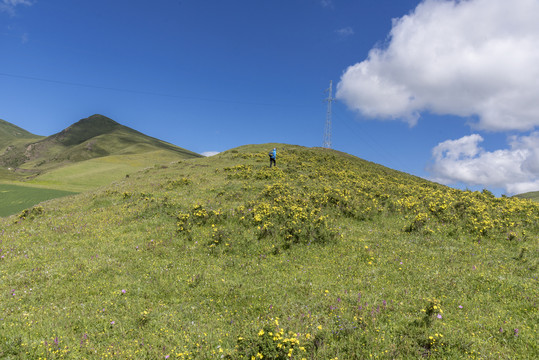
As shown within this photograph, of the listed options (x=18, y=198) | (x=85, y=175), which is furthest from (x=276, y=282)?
(x=85, y=175)

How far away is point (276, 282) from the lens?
9578mm

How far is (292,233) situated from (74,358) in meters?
9.45

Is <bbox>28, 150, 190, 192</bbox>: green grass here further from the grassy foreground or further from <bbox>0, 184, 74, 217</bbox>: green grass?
the grassy foreground

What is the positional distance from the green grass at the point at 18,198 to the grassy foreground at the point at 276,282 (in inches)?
617

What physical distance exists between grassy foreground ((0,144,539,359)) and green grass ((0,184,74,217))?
1568 centimetres

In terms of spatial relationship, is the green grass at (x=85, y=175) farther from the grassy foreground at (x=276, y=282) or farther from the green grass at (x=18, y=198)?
the grassy foreground at (x=276, y=282)

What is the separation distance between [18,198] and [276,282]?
4046 centimetres

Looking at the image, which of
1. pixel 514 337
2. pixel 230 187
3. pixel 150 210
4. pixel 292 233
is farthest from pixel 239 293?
pixel 230 187

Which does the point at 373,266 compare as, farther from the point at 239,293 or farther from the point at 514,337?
the point at 239,293

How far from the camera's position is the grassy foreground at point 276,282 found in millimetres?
6531

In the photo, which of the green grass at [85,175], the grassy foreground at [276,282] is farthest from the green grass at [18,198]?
the grassy foreground at [276,282]

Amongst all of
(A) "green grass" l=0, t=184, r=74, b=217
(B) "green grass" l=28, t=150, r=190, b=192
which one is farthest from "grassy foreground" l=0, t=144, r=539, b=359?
(B) "green grass" l=28, t=150, r=190, b=192

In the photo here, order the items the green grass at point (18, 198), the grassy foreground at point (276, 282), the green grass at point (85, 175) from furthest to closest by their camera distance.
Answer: the green grass at point (85, 175)
the green grass at point (18, 198)
the grassy foreground at point (276, 282)

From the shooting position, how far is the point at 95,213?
62.7 feet
